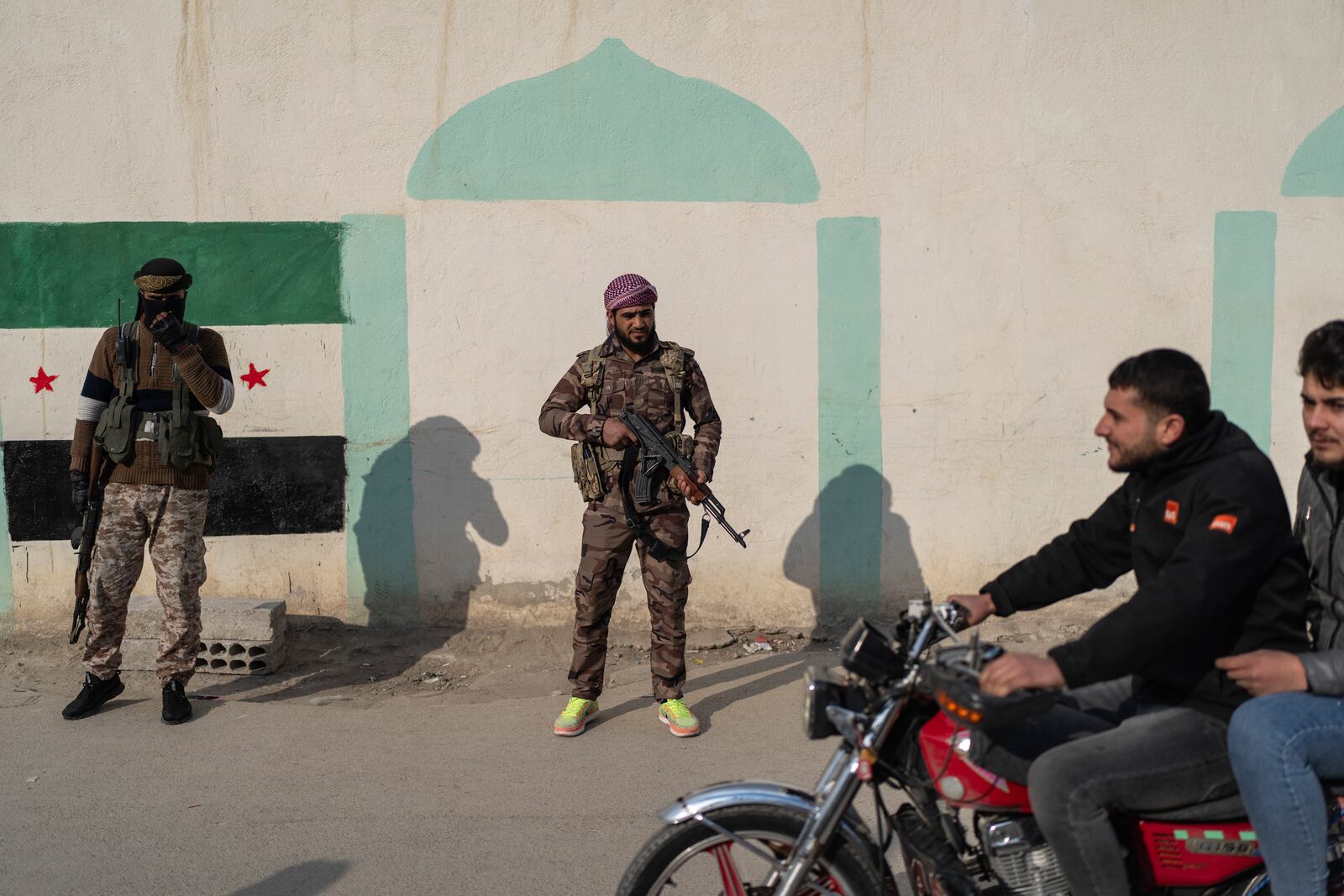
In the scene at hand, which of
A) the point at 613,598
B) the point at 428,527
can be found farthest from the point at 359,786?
the point at 428,527

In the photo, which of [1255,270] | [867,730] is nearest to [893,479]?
[1255,270]

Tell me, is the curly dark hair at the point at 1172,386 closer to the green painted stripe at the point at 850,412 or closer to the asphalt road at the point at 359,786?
the asphalt road at the point at 359,786

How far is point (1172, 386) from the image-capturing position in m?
2.66

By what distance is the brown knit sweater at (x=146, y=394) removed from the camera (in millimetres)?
4984

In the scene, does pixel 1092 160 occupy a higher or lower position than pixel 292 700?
higher

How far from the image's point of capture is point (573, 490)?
6223 millimetres

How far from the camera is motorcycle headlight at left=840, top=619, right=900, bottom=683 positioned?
8.33 feet

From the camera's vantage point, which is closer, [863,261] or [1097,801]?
[1097,801]

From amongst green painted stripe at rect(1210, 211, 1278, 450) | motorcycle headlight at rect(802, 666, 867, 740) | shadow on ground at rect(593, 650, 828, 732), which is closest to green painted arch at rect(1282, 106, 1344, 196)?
green painted stripe at rect(1210, 211, 1278, 450)

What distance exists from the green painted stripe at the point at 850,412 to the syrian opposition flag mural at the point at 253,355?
2261mm

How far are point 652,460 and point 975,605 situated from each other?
220 centimetres

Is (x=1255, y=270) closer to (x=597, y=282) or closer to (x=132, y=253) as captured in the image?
(x=597, y=282)

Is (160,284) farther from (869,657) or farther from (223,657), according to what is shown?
(869,657)

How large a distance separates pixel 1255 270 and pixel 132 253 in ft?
19.7
